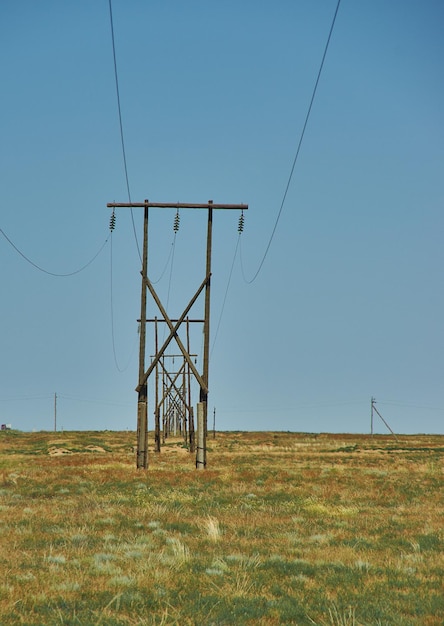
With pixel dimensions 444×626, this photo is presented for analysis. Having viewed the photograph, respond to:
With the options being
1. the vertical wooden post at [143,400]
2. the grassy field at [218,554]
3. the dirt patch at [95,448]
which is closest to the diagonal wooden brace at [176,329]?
the vertical wooden post at [143,400]

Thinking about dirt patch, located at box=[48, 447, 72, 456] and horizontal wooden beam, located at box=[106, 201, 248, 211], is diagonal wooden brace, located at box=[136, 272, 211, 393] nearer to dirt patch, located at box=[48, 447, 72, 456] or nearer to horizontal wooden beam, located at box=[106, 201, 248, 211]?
horizontal wooden beam, located at box=[106, 201, 248, 211]

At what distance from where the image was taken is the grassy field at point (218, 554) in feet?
31.4

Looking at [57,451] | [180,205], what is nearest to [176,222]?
[180,205]

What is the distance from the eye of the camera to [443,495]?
25.5 m

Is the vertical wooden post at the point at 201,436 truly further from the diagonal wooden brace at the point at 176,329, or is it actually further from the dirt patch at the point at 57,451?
the dirt patch at the point at 57,451

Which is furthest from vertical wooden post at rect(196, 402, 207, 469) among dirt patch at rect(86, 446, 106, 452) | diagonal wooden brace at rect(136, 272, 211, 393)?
dirt patch at rect(86, 446, 106, 452)

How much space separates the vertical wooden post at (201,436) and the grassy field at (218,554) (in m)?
4.94

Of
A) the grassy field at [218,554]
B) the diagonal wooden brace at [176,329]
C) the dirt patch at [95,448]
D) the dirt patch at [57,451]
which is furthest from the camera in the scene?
the dirt patch at [95,448]

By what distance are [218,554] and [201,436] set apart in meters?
18.5

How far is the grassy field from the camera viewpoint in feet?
31.4

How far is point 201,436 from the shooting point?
31.9 metres

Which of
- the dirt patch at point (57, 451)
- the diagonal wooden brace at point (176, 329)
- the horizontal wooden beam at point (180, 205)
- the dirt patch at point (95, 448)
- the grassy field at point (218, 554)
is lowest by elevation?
the dirt patch at point (95, 448)

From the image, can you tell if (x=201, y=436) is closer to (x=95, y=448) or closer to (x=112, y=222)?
(x=112, y=222)

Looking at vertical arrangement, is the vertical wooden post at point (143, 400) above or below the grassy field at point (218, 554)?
above
